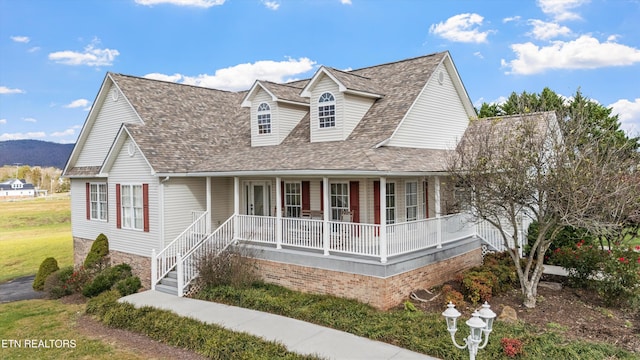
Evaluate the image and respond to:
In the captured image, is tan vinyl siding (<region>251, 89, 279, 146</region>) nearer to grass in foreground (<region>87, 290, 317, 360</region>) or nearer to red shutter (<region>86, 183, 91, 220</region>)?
grass in foreground (<region>87, 290, 317, 360</region>)

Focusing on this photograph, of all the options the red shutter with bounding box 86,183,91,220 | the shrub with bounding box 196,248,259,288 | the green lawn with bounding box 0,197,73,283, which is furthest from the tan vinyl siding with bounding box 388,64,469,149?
the green lawn with bounding box 0,197,73,283

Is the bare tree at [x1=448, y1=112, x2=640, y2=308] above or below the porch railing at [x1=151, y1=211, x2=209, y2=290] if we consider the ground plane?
above

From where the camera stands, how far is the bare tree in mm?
9789

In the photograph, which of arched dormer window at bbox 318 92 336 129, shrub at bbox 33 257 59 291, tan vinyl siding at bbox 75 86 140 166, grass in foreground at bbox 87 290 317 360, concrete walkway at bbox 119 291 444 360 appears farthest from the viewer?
shrub at bbox 33 257 59 291

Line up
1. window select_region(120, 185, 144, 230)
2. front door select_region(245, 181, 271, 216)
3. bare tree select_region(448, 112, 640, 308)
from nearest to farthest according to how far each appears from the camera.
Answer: bare tree select_region(448, 112, 640, 308), window select_region(120, 185, 144, 230), front door select_region(245, 181, 271, 216)

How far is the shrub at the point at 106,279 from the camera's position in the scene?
14.9 metres

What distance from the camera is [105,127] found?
19344 mm

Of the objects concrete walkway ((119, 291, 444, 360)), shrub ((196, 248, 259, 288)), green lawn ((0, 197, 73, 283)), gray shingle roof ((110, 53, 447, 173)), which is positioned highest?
gray shingle roof ((110, 53, 447, 173))

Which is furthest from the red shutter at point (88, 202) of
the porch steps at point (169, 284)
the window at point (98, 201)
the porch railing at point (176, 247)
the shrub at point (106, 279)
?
the porch steps at point (169, 284)

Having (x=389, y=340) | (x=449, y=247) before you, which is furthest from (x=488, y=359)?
(x=449, y=247)

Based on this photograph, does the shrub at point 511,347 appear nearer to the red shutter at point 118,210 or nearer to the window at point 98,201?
the red shutter at point 118,210

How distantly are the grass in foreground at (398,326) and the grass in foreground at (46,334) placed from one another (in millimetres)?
3523

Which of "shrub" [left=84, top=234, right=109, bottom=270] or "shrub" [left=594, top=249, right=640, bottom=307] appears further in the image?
"shrub" [left=84, top=234, right=109, bottom=270]

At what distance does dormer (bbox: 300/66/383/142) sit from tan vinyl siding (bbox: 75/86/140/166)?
8.06m
